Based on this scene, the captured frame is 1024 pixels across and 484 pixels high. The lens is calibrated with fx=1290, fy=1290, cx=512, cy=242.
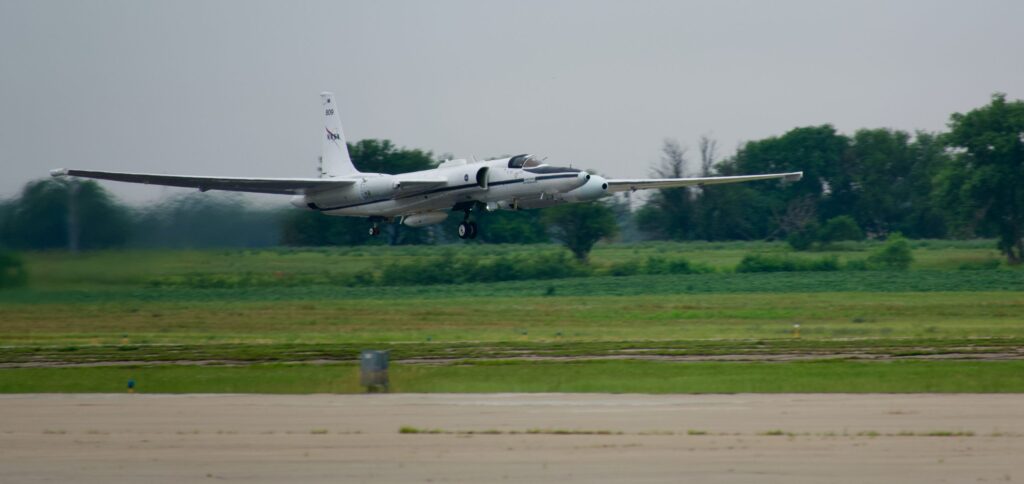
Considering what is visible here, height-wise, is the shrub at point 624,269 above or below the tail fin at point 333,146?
below

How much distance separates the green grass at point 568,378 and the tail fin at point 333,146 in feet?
50.9

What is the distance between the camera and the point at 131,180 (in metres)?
38.4

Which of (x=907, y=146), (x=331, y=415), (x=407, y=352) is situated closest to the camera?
(x=331, y=415)

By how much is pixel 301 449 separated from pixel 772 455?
5983mm

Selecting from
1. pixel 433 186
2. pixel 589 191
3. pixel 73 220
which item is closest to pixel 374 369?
pixel 589 191

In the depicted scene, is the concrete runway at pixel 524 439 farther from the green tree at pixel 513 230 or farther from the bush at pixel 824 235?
the bush at pixel 824 235

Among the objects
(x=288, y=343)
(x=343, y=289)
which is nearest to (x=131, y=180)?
(x=288, y=343)

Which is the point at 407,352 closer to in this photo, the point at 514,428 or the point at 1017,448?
the point at 514,428

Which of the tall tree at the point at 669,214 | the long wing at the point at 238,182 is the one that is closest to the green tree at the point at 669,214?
the tall tree at the point at 669,214

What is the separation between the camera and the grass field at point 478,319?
2744 centimetres

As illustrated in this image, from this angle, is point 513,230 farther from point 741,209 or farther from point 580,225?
point 741,209

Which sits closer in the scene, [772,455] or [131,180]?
[772,455]

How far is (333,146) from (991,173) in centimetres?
4066

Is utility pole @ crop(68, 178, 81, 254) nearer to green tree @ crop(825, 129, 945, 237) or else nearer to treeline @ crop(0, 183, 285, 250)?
treeline @ crop(0, 183, 285, 250)
